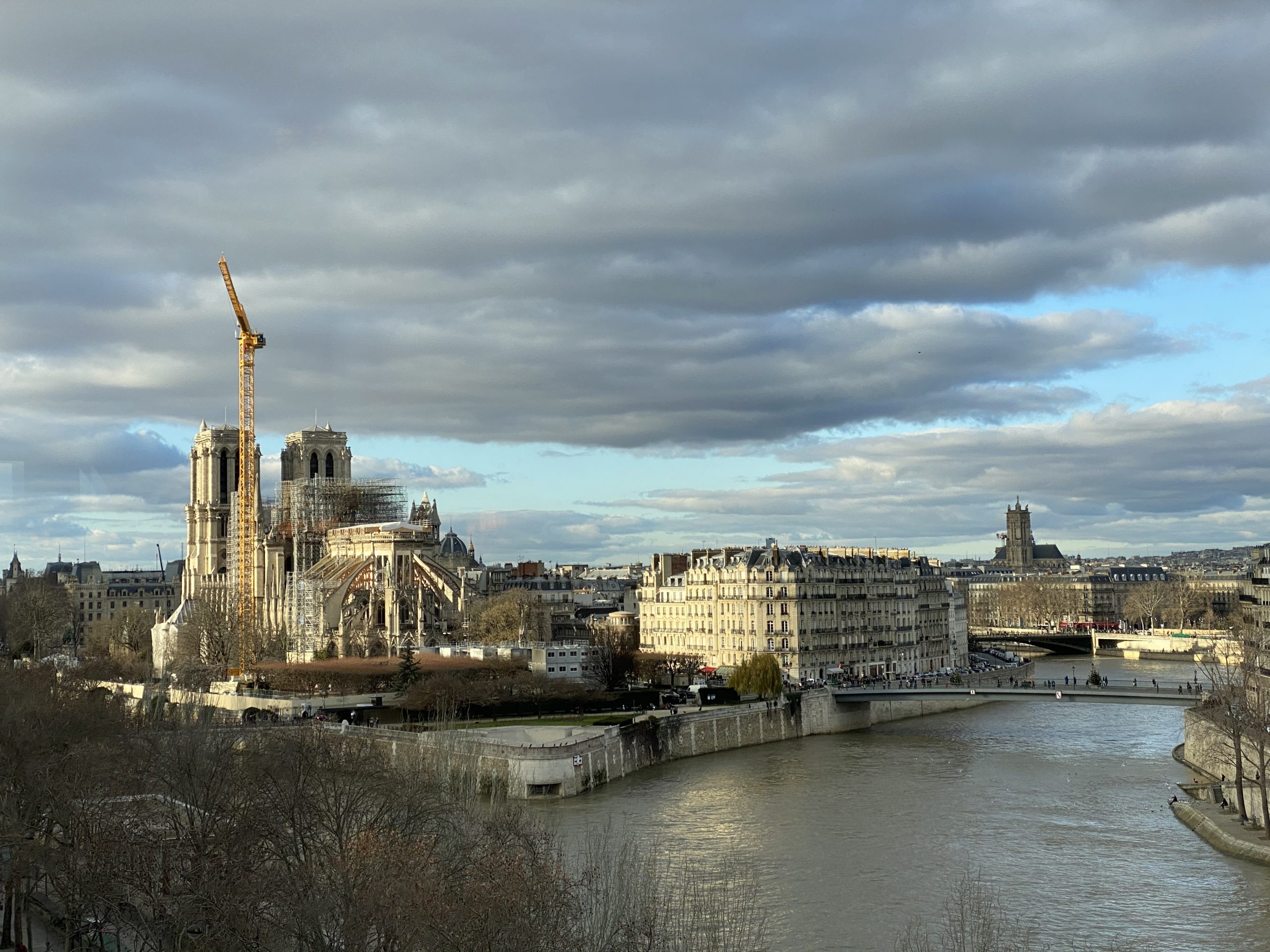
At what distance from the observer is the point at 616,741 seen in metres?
53.7

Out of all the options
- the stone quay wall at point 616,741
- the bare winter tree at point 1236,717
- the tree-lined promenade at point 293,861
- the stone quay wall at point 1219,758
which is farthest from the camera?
the stone quay wall at point 616,741

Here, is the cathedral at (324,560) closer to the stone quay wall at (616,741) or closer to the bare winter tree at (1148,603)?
the stone quay wall at (616,741)

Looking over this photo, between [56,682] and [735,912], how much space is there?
2876 centimetres

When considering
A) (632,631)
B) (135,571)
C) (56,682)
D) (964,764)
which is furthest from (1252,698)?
(135,571)

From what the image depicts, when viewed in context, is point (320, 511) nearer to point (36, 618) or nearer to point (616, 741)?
point (36, 618)

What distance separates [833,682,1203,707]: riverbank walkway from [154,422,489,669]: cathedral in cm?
2416

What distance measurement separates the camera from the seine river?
3134cm

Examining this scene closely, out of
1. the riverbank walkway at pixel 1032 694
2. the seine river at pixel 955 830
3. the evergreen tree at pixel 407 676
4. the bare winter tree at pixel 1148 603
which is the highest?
the bare winter tree at pixel 1148 603

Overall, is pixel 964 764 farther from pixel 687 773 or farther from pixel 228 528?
pixel 228 528

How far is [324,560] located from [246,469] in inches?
353

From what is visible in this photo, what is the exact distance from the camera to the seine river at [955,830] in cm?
3134

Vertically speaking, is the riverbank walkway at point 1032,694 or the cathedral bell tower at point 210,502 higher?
the cathedral bell tower at point 210,502

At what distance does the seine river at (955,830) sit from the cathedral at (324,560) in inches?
1142

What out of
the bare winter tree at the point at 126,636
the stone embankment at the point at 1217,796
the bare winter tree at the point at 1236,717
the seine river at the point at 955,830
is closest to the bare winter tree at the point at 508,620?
the bare winter tree at the point at 126,636
